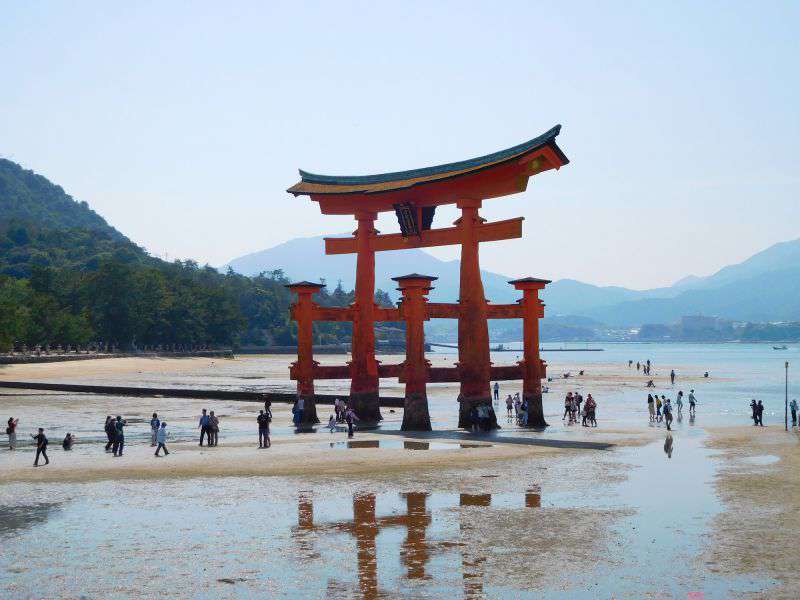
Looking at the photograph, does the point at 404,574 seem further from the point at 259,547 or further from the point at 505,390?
the point at 505,390

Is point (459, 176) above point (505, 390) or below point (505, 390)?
above

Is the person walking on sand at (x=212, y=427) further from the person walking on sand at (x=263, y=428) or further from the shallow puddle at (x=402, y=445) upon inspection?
the shallow puddle at (x=402, y=445)

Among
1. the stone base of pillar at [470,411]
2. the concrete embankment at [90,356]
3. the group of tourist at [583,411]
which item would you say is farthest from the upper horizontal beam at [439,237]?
the concrete embankment at [90,356]

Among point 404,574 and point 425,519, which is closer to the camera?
point 404,574

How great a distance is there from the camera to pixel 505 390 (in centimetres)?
7669

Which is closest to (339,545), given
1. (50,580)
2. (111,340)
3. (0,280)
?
(50,580)

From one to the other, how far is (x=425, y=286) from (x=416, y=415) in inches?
214

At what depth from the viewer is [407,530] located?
1697cm

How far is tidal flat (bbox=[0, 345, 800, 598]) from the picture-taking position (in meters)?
13.5

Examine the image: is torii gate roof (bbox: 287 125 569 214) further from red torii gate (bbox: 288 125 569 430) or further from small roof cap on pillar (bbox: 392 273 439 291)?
small roof cap on pillar (bbox: 392 273 439 291)

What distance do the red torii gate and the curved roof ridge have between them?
0.18 ft

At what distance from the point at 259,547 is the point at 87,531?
363 centimetres

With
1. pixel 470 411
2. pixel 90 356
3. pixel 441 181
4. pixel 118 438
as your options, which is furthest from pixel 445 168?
pixel 90 356

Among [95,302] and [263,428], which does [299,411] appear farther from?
[95,302]
